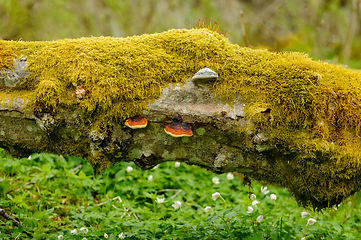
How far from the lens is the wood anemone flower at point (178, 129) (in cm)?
229

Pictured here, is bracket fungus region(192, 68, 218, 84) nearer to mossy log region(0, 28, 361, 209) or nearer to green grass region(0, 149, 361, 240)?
mossy log region(0, 28, 361, 209)

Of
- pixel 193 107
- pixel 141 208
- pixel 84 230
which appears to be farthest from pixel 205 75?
pixel 141 208

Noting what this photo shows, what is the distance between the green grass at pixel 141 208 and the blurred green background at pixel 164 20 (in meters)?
6.00

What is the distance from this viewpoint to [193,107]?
7.70 feet

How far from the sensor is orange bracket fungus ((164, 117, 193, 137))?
2.29m

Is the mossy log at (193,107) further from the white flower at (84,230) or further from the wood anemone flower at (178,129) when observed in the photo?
the white flower at (84,230)

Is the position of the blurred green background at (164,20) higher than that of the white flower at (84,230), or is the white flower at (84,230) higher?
the blurred green background at (164,20)

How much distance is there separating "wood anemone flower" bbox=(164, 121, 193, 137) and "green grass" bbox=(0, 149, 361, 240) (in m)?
0.97

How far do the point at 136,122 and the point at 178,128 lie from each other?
0.37 m

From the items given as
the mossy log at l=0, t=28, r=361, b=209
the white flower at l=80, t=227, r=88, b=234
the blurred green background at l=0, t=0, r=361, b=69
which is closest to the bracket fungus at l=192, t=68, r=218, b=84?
the mossy log at l=0, t=28, r=361, b=209

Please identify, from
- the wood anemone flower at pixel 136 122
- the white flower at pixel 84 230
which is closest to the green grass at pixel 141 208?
the white flower at pixel 84 230

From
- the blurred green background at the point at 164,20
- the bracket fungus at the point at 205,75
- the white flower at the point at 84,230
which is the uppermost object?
the bracket fungus at the point at 205,75

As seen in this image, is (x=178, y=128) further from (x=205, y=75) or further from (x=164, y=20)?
(x=164, y=20)

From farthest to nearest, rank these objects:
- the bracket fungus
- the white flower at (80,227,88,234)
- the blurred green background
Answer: the blurred green background
the white flower at (80,227,88,234)
the bracket fungus
